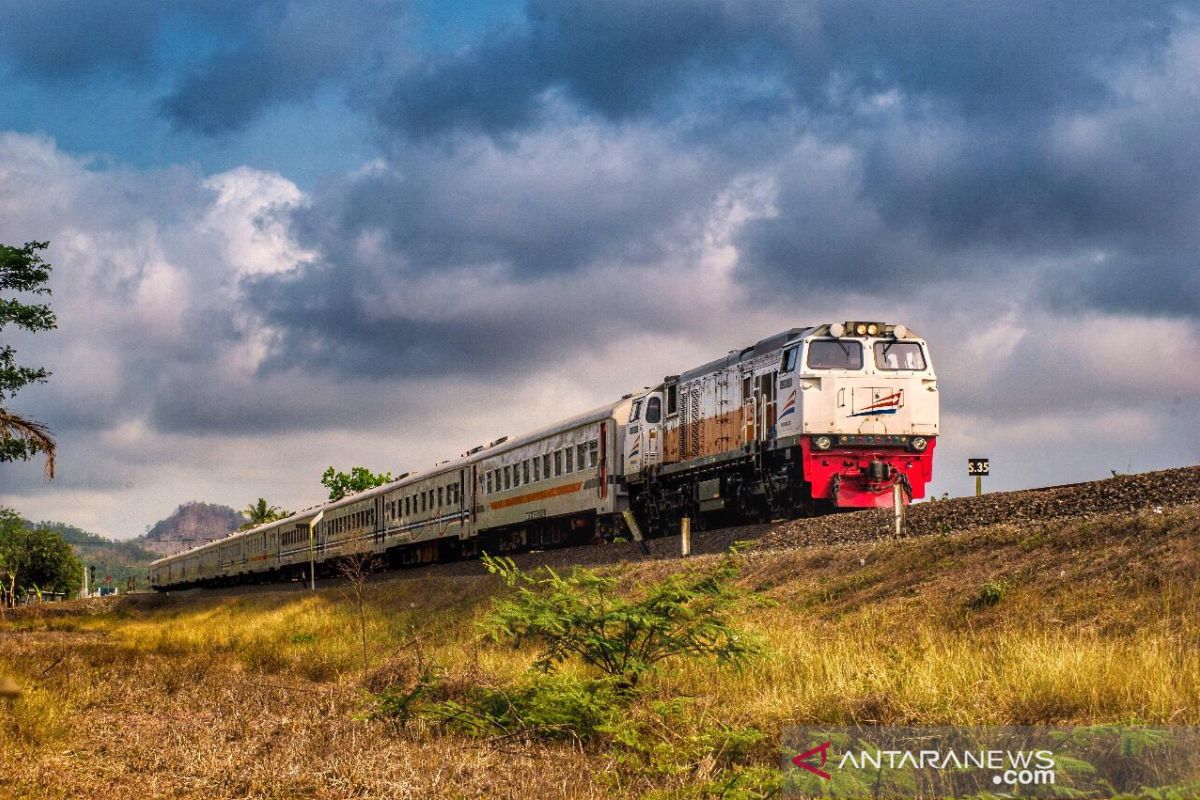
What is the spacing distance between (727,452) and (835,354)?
11.1ft

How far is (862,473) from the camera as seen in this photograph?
24984 millimetres

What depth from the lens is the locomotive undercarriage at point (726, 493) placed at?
25500 mm

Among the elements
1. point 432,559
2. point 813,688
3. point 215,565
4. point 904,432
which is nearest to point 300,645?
point 904,432

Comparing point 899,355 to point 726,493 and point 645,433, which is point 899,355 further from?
point 645,433

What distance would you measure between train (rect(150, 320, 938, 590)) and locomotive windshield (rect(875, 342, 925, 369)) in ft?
0.09

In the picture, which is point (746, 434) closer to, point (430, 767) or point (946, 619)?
point (946, 619)

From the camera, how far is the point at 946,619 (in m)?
14.4

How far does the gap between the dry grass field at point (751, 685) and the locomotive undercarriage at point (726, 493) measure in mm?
4377

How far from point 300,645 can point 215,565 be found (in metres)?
55.6

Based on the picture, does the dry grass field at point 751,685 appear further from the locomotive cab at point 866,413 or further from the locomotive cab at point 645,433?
the locomotive cab at point 645,433

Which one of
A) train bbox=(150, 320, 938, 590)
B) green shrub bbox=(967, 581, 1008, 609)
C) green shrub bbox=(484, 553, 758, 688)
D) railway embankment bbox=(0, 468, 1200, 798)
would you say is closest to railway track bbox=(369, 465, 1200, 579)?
railway embankment bbox=(0, 468, 1200, 798)

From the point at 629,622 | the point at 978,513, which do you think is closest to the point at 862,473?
the point at 978,513

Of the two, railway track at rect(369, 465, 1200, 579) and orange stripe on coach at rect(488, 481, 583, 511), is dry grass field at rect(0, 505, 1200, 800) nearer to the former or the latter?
railway track at rect(369, 465, 1200, 579)

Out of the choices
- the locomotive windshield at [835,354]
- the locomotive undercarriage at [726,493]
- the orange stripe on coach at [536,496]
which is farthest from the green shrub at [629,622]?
the orange stripe on coach at [536,496]
